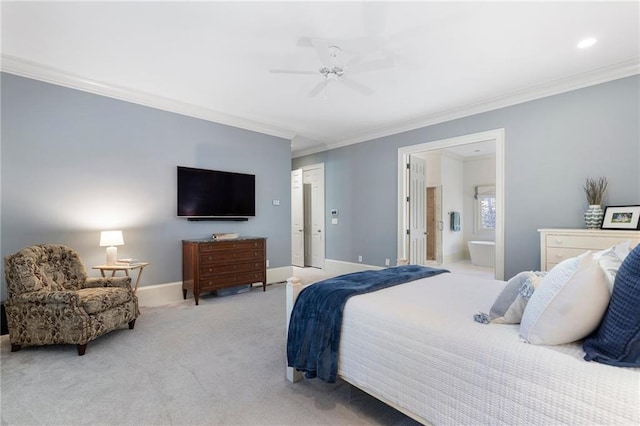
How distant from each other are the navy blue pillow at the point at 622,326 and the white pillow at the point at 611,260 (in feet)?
0.22

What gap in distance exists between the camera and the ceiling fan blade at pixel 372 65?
119 inches

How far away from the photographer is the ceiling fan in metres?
2.76

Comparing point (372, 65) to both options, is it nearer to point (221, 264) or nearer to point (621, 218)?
point (621, 218)

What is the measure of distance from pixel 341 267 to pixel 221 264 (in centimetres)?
277

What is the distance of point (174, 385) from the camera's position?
2.07 meters

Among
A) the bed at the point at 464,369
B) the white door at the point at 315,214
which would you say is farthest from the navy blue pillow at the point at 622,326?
the white door at the point at 315,214

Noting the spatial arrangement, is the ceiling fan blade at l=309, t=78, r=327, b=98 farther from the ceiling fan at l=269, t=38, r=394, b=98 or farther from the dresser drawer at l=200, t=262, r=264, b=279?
the dresser drawer at l=200, t=262, r=264, b=279

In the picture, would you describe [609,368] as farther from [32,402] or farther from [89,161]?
[89,161]

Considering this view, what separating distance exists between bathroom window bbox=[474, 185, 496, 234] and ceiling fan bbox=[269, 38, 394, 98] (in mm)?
5674

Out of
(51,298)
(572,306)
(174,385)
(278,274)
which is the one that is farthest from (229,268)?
(572,306)

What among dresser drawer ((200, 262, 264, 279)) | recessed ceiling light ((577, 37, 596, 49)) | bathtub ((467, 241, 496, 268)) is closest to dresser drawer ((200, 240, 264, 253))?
dresser drawer ((200, 262, 264, 279))

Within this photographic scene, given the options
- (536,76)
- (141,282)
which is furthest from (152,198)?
(536,76)

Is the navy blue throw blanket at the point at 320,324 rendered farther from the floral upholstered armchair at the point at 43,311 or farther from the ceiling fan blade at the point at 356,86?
the ceiling fan blade at the point at 356,86

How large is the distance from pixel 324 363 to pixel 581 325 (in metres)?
1.26
